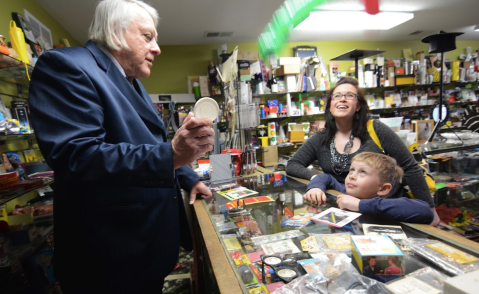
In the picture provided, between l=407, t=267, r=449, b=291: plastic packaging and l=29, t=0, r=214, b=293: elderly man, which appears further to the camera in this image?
l=29, t=0, r=214, b=293: elderly man

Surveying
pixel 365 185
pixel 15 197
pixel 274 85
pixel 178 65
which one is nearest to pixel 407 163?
pixel 365 185

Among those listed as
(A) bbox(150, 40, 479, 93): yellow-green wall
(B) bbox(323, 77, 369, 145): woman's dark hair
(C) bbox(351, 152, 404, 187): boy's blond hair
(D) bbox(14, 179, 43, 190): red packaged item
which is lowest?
(D) bbox(14, 179, 43, 190): red packaged item

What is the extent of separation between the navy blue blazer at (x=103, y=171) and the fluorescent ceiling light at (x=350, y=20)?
3.96 meters

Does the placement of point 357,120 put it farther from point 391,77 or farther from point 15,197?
point 391,77

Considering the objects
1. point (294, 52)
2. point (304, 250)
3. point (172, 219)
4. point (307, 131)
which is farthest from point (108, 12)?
point (294, 52)

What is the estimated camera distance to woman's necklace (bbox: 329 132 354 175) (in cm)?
177

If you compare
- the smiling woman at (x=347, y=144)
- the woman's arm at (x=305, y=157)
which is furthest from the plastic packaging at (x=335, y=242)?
the woman's arm at (x=305, y=157)

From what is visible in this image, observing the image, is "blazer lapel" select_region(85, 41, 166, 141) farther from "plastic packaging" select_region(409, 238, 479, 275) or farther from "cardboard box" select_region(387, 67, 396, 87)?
"cardboard box" select_region(387, 67, 396, 87)

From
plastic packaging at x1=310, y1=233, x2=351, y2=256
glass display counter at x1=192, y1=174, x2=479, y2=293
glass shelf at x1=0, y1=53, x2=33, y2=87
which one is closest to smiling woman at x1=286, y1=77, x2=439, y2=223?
glass display counter at x1=192, y1=174, x2=479, y2=293

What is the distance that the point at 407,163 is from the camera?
1.67 meters

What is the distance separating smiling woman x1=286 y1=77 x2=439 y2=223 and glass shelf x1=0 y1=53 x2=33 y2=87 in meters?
2.28

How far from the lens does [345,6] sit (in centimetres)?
383

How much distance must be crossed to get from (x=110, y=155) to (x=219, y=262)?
471mm

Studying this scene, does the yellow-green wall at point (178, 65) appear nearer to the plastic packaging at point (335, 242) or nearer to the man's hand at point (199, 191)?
the man's hand at point (199, 191)
